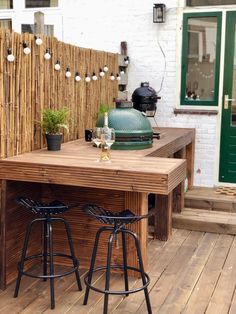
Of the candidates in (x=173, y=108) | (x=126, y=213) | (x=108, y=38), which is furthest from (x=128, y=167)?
(x=108, y=38)

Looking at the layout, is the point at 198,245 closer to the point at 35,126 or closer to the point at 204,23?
the point at 35,126

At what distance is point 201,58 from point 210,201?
188cm

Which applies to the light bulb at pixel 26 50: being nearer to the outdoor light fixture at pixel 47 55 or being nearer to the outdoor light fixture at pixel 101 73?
the outdoor light fixture at pixel 47 55

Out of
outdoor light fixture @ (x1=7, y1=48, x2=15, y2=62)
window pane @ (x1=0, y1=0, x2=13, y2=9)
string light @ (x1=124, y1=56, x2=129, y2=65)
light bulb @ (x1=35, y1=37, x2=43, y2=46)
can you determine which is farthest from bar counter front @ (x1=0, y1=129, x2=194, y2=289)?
window pane @ (x1=0, y1=0, x2=13, y2=9)

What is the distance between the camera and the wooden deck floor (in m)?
3.39

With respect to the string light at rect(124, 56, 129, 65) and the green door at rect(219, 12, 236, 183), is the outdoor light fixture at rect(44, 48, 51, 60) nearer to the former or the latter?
the string light at rect(124, 56, 129, 65)

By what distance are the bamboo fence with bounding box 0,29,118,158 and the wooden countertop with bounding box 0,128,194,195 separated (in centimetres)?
21

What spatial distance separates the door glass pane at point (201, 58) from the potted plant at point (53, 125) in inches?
104

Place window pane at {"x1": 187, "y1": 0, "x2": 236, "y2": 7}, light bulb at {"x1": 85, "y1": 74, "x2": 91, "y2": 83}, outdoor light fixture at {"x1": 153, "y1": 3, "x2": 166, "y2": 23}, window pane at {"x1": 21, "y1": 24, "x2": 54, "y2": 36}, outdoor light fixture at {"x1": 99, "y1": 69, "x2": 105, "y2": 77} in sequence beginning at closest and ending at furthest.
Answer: light bulb at {"x1": 85, "y1": 74, "x2": 91, "y2": 83}, outdoor light fixture at {"x1": 99, "y1": 69, "x2": 105, "y2": 77}, window pane at {"x1": 187, "y1": 0, "x2": 236, "y2": 7}, outdoor light fixture at {"x1": 153, "y1": 3, "x2": 166, "y2": 23}, window pane at {"x1": 21, "y1": 24, "x2": 54, "y2": 36}

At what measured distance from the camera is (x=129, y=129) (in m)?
4.30

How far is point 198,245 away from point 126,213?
1.69 meters

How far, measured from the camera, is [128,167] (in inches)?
134

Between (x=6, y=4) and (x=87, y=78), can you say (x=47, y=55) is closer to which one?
(x=87, y=78)

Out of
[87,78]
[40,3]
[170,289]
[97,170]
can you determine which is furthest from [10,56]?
[40,3]
